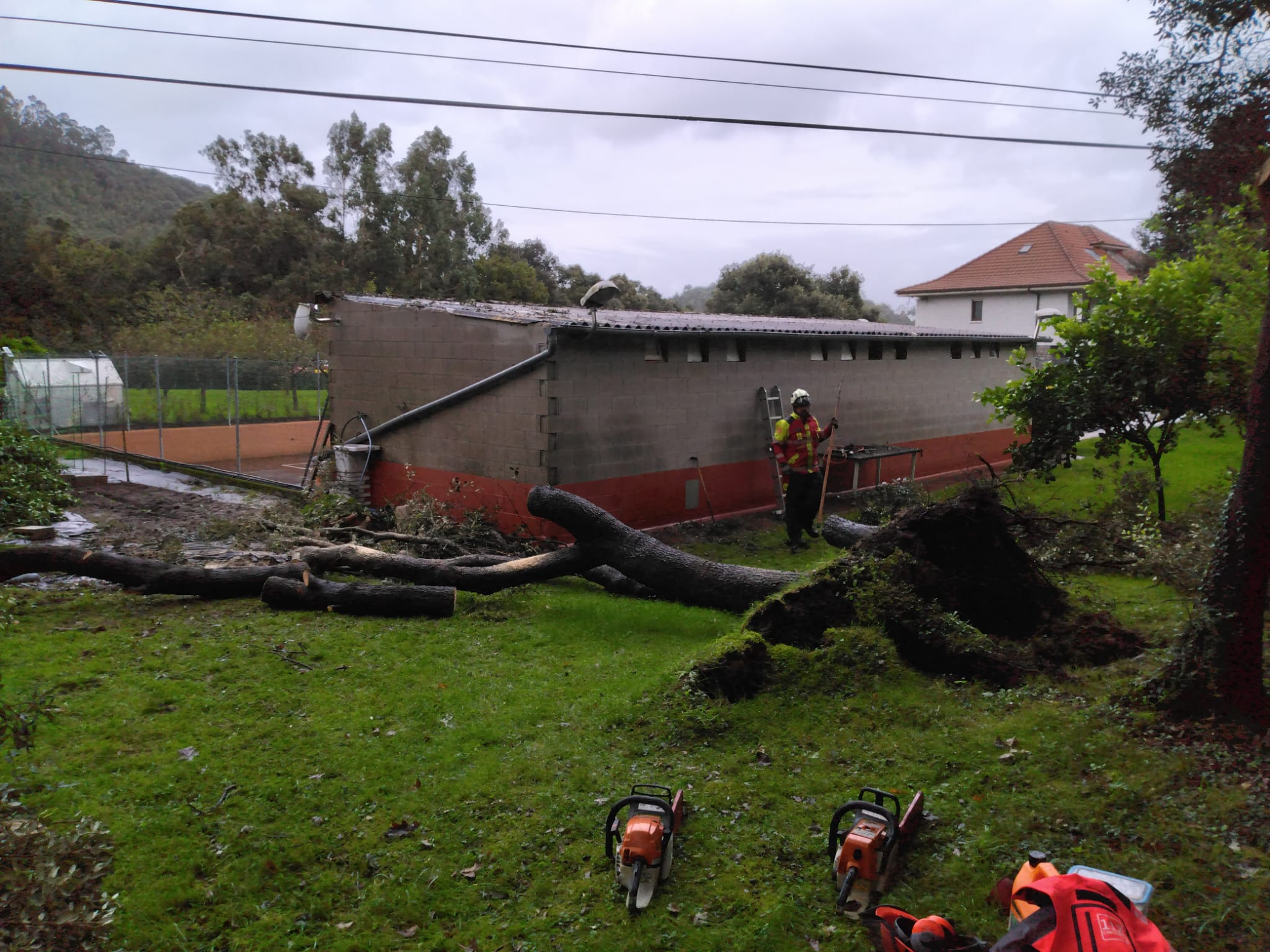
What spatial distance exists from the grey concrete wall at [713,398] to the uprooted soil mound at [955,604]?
18.0 feet

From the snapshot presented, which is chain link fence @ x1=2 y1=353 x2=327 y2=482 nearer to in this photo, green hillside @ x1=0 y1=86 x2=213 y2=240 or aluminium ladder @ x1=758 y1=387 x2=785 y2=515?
aluminium ladder @ x1=758 y1=387 x2=785 y2=515

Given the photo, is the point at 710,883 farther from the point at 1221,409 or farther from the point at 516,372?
the point at 1221,409

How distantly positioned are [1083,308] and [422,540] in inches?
383

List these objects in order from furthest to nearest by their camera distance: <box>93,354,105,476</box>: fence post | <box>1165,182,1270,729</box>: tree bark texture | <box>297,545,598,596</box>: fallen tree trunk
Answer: <box>93,354,105,476</box>: fence post < <box>297,545,598,596</box>: fallen tree trunk < <box>1165,182,1270,729</box>: tree bark texture

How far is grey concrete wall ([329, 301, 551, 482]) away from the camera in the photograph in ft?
37.4

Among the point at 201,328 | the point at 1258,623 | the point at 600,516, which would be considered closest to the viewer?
the point at 1258,623

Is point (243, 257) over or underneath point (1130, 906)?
over

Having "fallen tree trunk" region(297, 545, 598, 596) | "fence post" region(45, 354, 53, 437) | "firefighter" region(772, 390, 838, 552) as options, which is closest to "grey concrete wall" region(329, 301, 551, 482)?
"fallen tree trunk" region(297, 545, 598, 596)

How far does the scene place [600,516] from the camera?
8883 mm

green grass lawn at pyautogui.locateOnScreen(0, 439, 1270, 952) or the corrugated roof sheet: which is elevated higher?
the corrugated roof sheet

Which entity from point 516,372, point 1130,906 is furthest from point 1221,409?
point 1130,906

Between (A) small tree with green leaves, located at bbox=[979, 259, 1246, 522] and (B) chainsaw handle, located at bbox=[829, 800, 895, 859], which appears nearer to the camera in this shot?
(B) chainsaw handle, located at bbox=[829, 800, 895, 859]

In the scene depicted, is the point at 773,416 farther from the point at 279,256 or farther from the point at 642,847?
the point at 279,256

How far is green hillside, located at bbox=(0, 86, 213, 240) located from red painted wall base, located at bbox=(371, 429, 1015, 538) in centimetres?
3869
